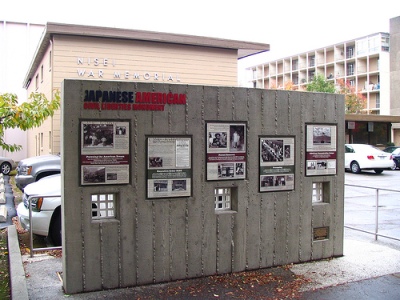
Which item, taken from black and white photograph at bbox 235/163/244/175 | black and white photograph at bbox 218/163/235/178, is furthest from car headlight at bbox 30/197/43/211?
A: black and white photograph at bbox 235/163/244/175

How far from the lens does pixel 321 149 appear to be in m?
7.09

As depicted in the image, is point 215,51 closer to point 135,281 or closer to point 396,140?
point 135,281

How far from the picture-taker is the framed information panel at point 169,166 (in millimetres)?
5829

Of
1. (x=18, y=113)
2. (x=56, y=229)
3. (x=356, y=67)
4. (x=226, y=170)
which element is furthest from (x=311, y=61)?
(x=18, y=113)

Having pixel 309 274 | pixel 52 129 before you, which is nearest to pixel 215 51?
pixel 52 129

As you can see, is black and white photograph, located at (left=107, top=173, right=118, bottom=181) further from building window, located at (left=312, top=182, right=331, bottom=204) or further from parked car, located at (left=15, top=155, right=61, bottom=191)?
parked car, located at (left=15, top=155, right=61, bottom=191)

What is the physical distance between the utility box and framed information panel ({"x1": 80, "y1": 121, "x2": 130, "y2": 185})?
13 millimetres

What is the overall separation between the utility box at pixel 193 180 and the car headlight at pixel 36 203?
2.05 meters

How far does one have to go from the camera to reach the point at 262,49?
1950 centimetres

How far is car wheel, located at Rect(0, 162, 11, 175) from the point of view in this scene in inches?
904

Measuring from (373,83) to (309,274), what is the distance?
2649 inches

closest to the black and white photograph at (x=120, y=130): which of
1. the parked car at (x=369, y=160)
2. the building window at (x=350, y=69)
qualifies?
the parked car at (x=369, y=160)

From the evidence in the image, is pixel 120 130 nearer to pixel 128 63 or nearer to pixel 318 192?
pixel 318 192

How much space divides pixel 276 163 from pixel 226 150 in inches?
36.1
